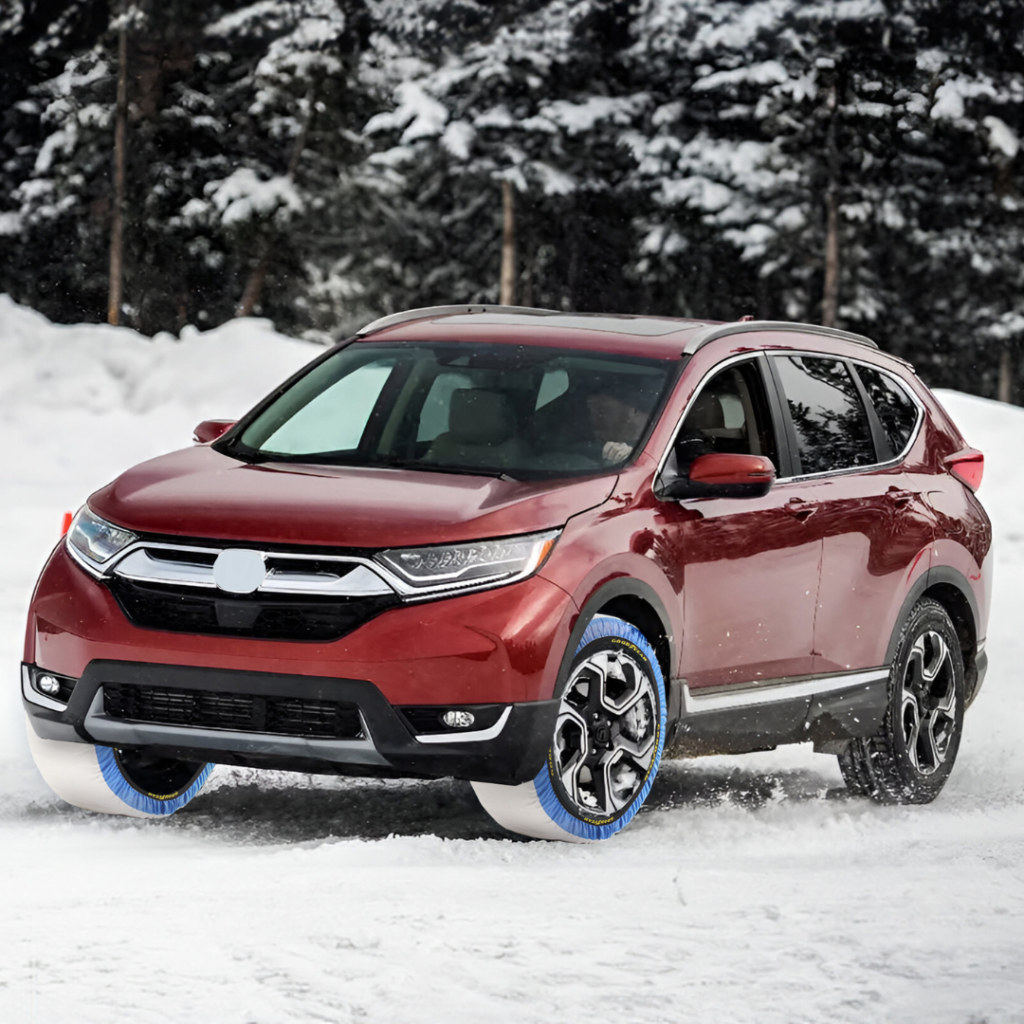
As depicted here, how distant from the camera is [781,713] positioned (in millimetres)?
7285

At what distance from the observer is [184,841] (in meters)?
6.32

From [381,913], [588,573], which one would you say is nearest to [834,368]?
[588,573]

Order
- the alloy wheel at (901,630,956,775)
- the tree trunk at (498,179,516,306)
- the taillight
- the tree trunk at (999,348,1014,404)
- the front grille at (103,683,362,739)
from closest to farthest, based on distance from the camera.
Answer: the front grille at (103,683,362,739)
the alloy wheel at (901,630,956,775)
the taillight
the tree trunk at (498,179,516,306)
the tree trunk at (999,348,1014,404)

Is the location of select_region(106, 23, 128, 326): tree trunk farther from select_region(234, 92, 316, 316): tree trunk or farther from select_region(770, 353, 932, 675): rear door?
select_region(770, 353, 932, 675): rear door

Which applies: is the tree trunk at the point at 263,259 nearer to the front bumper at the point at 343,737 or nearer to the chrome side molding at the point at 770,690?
the chrome side molding at the point at 770,690

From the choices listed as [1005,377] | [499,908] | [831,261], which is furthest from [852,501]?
[1005,377]

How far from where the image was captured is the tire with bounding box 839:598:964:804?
802cm

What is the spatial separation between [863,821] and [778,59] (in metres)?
31.9

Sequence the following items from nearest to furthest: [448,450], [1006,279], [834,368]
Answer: [448,450]
[834,368]
[1006,279]

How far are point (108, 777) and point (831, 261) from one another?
32957 mm

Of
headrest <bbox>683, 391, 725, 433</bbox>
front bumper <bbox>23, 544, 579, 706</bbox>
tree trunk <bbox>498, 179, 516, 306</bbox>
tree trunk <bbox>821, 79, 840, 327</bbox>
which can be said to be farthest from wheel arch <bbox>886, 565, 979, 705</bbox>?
tree trunk <bbox>498, 179, 516, 306</bbox>

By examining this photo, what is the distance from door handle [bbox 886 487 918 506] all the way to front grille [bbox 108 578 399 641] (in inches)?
114

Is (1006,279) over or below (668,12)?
below

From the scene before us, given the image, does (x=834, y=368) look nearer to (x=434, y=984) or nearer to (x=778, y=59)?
(x=434, y=984)
